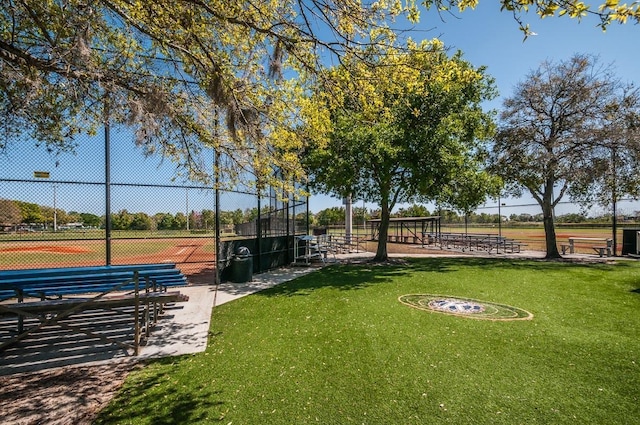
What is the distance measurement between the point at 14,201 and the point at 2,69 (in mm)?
4423

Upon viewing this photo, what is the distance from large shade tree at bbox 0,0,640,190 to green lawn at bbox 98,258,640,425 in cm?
309

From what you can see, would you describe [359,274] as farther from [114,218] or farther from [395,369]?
[114,218]

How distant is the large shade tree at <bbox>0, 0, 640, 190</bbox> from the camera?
153 inches

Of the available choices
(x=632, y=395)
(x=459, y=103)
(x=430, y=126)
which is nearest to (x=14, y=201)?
(x=632, y=395)

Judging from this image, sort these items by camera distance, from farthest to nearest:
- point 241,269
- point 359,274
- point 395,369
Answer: point 359,274 < point 241,269 < point 395,369

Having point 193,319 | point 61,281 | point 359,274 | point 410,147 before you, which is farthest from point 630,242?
point 61,281

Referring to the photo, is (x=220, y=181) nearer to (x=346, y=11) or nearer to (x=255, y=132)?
(x=255, y=132)

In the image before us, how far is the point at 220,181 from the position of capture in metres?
6.83

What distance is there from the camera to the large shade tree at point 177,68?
388 cm

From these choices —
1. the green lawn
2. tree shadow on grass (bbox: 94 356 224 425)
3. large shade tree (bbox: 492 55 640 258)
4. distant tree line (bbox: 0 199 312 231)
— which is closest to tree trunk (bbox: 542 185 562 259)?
large shade tree (bbox: 492 55 640 258)

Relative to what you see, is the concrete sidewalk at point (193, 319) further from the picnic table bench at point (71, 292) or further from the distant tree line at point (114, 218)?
the distant tree line at point (114, 218)

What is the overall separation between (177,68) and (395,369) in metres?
5.70

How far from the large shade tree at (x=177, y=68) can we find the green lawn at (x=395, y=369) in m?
3.09

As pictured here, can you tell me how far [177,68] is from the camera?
17.6ft
